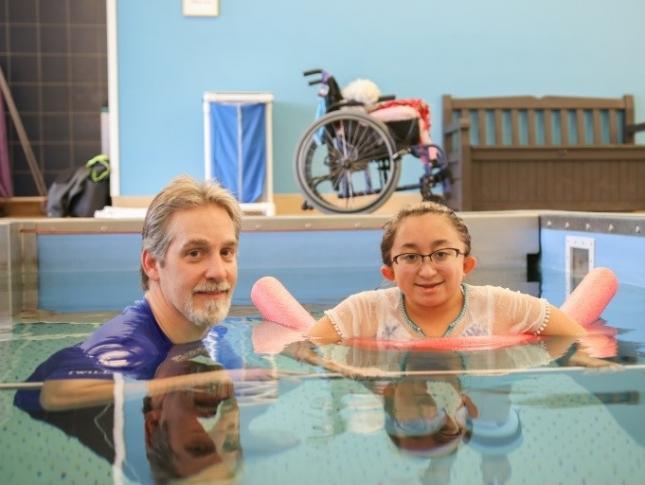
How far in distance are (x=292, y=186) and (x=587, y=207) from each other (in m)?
2.39

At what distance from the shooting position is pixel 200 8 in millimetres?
6719

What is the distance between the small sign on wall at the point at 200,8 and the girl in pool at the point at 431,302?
193 inches

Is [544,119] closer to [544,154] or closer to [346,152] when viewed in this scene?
[544,154]

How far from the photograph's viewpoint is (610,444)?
126cm

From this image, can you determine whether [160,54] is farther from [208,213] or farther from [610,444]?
[610,444]

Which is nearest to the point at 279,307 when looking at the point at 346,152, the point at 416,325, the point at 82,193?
the point at 416,325

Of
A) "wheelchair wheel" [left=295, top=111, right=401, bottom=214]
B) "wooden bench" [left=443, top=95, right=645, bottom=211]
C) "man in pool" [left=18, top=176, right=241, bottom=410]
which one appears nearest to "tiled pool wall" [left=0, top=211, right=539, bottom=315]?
"wheelchair wheel" [left=295, top=111, right=401, bottom=214]

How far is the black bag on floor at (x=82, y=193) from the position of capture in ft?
22.0

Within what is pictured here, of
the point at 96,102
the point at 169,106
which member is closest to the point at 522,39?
the point at 169,106

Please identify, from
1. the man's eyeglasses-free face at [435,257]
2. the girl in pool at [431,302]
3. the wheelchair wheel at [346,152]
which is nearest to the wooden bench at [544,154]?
the wheelchair wheel at [346,152]

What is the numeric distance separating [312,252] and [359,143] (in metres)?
1.01

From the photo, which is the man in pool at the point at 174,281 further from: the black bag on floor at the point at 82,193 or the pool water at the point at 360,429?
the black bag on floor at the point at 82,193

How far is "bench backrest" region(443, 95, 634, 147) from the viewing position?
22.7ft

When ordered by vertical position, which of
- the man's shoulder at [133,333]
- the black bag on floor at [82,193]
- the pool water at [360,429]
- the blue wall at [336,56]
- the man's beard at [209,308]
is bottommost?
the pool water at [360,429]
